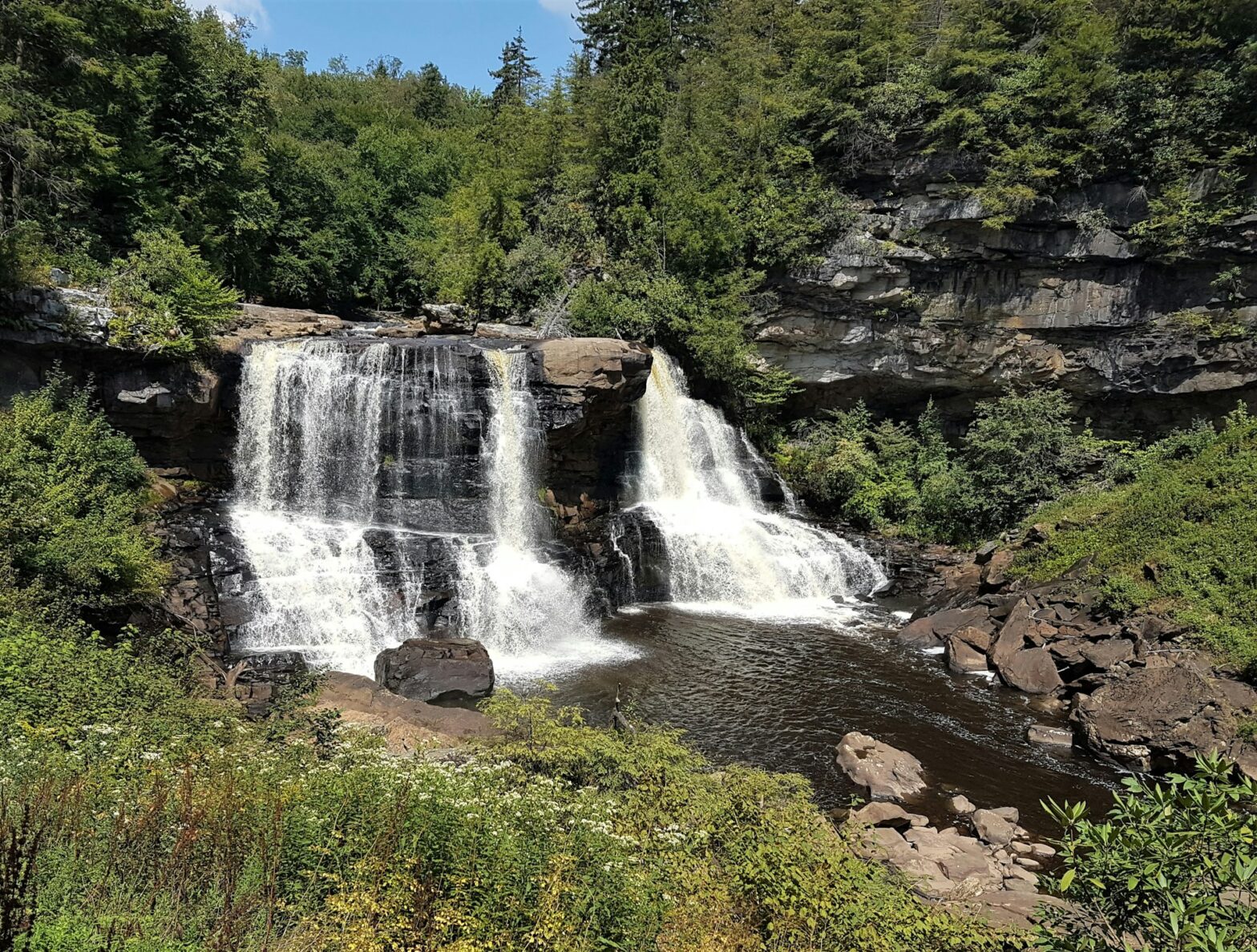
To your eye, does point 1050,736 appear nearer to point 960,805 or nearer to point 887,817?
point 960,805

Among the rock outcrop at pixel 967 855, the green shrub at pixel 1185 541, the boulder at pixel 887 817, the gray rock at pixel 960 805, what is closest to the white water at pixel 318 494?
the boulder at pixel 887 817

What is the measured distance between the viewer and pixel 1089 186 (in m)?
19.7

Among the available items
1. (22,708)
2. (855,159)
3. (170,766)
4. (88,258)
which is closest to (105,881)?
(170,766)

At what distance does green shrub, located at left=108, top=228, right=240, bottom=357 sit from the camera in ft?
46.7

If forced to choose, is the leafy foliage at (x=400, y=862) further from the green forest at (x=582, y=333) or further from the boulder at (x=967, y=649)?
the boulder at (x=967, y=649)

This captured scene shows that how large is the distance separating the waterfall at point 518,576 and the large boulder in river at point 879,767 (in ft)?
17.6

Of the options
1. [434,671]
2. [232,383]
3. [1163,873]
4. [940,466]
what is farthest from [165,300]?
[940,466]

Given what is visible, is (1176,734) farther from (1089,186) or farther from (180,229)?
(180,229)

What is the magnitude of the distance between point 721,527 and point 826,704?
752cm

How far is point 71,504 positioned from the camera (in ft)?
36.9

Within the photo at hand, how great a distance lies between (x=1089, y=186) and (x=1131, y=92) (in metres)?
2.48

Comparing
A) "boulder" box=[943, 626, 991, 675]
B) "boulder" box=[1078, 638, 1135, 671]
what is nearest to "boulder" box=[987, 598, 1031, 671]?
"boulder" box=[943, 626, 991, 675]

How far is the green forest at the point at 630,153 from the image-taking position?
51.6ft

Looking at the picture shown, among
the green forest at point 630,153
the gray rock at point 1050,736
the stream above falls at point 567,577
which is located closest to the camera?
the gray rock at point 1050,736
